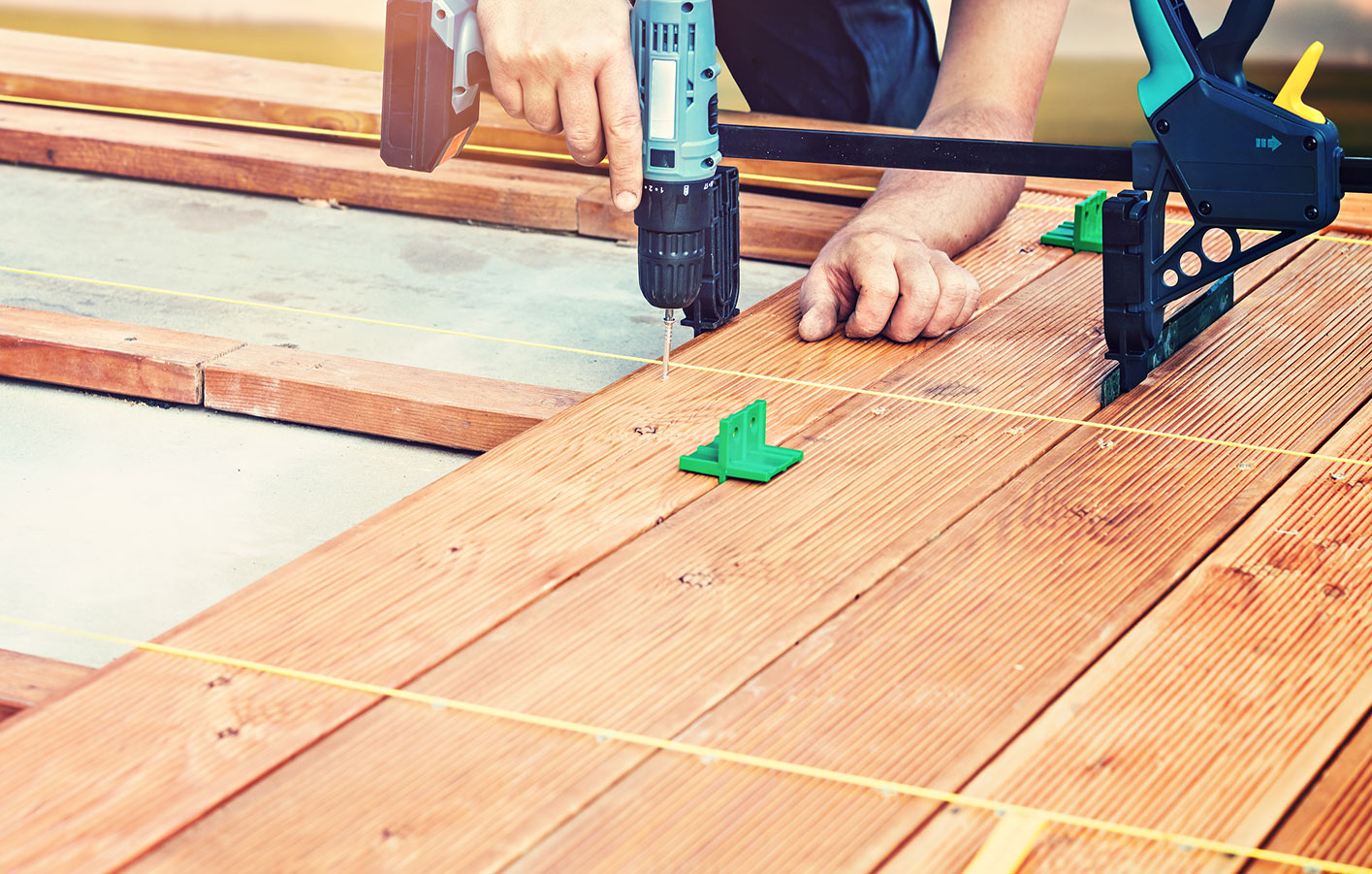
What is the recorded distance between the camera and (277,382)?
1.80m

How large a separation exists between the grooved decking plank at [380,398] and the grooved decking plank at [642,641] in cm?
40

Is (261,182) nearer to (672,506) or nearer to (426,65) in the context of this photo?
(426,65)

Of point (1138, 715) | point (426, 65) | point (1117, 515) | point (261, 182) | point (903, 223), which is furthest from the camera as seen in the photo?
point (261, 182)

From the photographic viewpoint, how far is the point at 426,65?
5.18 ft

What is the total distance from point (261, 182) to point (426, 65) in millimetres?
1259

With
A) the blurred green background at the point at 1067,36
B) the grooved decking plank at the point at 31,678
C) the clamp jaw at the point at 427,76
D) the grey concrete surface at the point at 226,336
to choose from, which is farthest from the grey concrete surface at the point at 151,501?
the blurred green background at the point at 1067,36

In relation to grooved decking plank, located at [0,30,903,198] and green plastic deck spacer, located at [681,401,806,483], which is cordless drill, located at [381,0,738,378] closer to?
green plastic deck spacer, located at [681,401,806,483]

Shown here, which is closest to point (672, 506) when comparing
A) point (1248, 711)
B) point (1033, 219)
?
point (1248, 711)

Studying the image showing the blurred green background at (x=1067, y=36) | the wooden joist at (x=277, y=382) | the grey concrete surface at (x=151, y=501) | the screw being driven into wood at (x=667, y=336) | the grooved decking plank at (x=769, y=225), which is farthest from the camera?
the blurred green background at (x=1067, y=36)

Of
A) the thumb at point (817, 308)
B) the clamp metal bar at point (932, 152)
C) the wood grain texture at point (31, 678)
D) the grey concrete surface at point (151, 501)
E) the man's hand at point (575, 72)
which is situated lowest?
the grey concrete surface at point (151, 501)

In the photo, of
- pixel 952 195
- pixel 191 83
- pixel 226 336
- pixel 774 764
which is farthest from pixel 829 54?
pixel 774 764

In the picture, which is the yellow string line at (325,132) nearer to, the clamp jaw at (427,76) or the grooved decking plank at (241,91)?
the grooved decking plank at (241,91)

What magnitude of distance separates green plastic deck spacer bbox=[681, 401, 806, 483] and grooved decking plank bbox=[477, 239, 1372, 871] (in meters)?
0.20

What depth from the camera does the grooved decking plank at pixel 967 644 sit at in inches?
37.8
